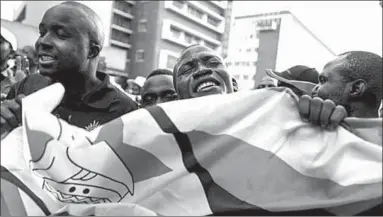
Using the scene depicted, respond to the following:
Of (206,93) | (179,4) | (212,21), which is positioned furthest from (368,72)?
(212,21)

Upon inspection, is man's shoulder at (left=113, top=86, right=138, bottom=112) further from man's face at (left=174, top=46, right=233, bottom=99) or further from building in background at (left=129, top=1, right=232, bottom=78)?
building in background at (left=129, top=1, right=232, bottom=78)

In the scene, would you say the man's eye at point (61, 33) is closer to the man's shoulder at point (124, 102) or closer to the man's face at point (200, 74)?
the man's shoulder at point (124, 102)

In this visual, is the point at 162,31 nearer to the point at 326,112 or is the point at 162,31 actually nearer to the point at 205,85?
the point at 205,85

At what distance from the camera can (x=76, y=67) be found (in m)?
2.14

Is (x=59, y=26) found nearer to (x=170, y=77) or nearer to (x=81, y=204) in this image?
(x=81, y=204)

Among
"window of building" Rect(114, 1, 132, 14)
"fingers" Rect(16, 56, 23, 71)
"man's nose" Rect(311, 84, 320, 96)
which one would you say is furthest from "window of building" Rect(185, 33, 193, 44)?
"man's nose" Rect(311, 84, 320, 96)

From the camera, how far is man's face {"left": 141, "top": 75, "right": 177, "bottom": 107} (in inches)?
119

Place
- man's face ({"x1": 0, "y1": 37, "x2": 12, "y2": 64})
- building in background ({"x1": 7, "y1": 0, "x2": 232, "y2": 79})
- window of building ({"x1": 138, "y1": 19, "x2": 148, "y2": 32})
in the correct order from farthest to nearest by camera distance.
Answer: window of building ({"x1": 138, "y1": 19, "x2": 148, "y2": 32})
building in background ({"x1": 7, "y1": 0, "x2": 232, "y2": 79})
man's face ({"x1": 0, "y1": 37, "x2": 12, "y2": 64})

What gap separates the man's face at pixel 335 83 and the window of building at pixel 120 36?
37316 mm

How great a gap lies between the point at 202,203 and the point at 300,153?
341mm

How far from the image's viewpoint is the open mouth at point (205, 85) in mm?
2258

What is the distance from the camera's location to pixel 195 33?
43.9 m

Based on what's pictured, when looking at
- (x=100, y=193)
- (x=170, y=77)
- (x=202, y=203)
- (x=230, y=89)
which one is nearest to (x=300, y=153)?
(x=202, y=203)

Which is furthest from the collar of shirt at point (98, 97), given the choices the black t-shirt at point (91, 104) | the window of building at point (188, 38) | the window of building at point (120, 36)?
the window of building at point (188, 38)
